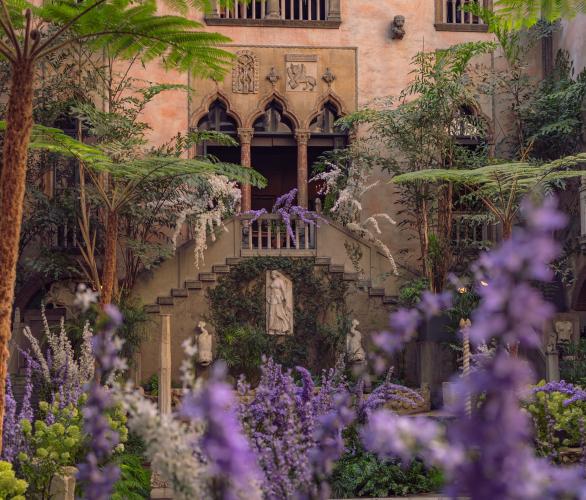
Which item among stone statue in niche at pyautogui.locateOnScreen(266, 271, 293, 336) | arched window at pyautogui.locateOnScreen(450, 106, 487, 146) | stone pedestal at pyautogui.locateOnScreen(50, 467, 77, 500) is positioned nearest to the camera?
stone pedestal at pyautogui.locateOnScreen(50, 467, 77, 500)

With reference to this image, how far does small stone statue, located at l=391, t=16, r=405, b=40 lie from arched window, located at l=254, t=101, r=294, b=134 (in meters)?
2.61

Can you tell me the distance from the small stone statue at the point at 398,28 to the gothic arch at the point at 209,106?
337cm

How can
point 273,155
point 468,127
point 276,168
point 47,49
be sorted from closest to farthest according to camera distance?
point 47,49 < point 468,127 < point 276,168 < point 273,155

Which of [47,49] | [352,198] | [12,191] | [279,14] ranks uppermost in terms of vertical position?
[279,14]

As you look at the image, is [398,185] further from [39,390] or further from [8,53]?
[8,53]

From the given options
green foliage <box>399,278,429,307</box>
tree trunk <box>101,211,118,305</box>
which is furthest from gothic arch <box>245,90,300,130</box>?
tree trunk <box>101,211,118,305</box>

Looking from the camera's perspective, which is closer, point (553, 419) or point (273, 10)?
point (553, 419)

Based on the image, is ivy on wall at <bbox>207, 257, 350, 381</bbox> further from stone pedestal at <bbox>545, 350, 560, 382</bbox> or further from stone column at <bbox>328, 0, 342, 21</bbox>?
stone column at <bbox>328, 0, 342, 21</bbox>

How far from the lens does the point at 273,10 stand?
1852 cm

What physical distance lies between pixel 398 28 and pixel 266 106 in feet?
9.55

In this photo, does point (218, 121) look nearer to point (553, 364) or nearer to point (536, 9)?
A: point (553, 364)

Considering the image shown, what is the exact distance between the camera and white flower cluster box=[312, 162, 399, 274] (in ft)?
55.7

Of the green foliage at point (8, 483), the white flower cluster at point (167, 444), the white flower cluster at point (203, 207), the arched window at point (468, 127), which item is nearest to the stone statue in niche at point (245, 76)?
the white flower cluster at point (203, 207)

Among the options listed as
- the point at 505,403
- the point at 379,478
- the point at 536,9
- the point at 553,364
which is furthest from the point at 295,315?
the point at 505,403
